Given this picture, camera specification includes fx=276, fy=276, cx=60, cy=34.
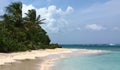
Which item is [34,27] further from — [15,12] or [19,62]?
[19,62]

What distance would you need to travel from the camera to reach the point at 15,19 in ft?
152

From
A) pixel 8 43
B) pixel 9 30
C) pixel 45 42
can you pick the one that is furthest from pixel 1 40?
pixel 45 42

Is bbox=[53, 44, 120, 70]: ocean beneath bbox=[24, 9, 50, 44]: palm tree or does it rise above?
beneath

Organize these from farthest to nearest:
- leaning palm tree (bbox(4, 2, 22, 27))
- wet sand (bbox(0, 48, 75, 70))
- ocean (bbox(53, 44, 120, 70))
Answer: leaning palm tree (bbox(4, 2, 22, 27)) → ocean (bbox(53, 44, 120, 70)) → wet sand (bbox(0, 48, 75, 70))

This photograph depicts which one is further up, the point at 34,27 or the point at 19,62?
the point at 34,27

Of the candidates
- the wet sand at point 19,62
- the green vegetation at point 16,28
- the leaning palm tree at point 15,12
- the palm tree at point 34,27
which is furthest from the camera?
the palm tree at point 34,27

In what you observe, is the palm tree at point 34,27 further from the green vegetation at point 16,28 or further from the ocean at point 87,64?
the ocean at point 87,64

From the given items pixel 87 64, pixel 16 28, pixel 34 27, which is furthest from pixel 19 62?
pixel 34 27

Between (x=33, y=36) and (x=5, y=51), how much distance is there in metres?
19.1

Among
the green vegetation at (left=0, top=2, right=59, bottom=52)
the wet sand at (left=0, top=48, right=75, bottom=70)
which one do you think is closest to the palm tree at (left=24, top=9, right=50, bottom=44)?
the green vegetation at (left=0, top=2, right=59, bottom=52)

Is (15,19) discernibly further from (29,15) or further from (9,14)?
(29,15)

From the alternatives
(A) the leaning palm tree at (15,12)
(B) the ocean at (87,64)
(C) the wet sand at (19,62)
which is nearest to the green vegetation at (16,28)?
(A) the leaning palm tree at (15,12)

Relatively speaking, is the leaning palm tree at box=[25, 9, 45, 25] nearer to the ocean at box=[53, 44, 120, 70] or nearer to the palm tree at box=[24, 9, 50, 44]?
the palm tree at box=[24, 9, 50, 44]

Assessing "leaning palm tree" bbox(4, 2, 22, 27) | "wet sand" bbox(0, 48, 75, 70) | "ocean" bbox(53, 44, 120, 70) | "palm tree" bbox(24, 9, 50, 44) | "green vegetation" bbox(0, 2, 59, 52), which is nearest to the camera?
"wet sand" bbox(0, 48, 75, 70)
